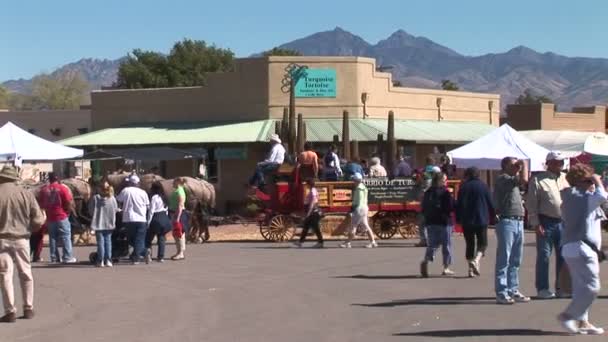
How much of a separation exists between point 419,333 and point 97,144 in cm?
2946

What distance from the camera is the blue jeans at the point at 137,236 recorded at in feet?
68.7

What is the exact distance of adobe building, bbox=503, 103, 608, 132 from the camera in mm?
54688

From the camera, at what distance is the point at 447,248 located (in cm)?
1772

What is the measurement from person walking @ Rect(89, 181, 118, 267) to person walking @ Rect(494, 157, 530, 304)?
29.0 feet

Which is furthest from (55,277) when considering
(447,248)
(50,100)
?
(50,100)

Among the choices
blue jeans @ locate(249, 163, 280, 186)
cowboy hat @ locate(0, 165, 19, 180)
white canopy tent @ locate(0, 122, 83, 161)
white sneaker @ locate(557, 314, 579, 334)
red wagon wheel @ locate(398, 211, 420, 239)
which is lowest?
red wagon wheel @ locate(398, 211, 420, 239)

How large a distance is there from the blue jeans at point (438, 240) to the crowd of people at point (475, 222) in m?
0.02

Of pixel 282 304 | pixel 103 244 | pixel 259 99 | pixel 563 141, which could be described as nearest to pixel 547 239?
pixel 282 304

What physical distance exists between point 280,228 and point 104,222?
6.89 meters

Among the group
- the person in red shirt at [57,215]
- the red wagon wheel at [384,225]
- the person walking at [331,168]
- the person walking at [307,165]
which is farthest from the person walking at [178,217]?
the red wagon wheel at [384,225]

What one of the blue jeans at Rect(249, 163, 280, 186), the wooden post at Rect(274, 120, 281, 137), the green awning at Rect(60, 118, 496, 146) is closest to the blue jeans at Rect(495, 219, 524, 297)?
the blue jeans at Rect(249, 163, 280, 186)

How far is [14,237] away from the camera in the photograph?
514 inches

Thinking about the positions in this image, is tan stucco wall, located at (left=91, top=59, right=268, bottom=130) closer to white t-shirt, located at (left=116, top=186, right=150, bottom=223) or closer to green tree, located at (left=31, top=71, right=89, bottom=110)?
white t-shirt, located at (left=116, top=186, right=150, bottom=223)

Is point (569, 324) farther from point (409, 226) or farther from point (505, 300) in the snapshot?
point (409, 226)
